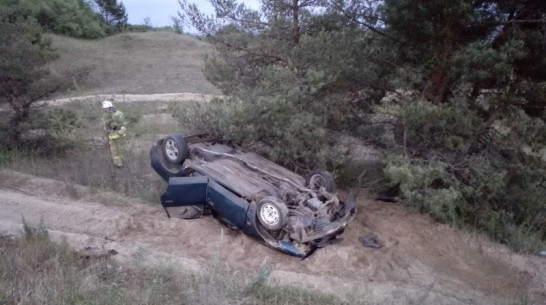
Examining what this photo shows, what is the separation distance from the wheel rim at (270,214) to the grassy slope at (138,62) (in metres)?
22.9

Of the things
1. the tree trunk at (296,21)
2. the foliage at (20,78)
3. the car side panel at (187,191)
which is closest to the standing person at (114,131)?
the foliage at (20,78)

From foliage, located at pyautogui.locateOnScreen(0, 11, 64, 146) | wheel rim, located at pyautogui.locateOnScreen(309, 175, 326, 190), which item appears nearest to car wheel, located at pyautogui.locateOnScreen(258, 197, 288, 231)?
wheel rim, located at pyautogui.locateOnScreen(309, 175, 326, 190)

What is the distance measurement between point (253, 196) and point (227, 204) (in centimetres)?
39

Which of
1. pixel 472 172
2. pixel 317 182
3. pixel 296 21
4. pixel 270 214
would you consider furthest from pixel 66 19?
pixel 270 214

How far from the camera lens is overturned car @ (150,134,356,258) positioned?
650cm

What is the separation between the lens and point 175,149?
7840 millimetres

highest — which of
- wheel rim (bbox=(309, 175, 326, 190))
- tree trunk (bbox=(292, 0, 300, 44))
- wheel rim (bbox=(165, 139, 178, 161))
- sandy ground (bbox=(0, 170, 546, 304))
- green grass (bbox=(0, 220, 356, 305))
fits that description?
tree trunk (bbox=(292, 0, 300, 44))

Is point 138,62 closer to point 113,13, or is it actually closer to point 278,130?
point 113,13

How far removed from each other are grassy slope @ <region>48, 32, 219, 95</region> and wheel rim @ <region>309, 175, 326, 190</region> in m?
21.8

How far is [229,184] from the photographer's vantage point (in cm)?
699

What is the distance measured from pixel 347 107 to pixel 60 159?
24.6 feet

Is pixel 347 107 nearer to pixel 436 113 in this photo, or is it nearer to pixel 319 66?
pixel 319 66

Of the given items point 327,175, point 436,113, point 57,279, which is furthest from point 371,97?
point 57,279

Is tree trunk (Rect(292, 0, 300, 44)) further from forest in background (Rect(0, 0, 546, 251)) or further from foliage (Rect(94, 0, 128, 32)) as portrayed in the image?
foliage (Rect(94, 0, 128, 32))
